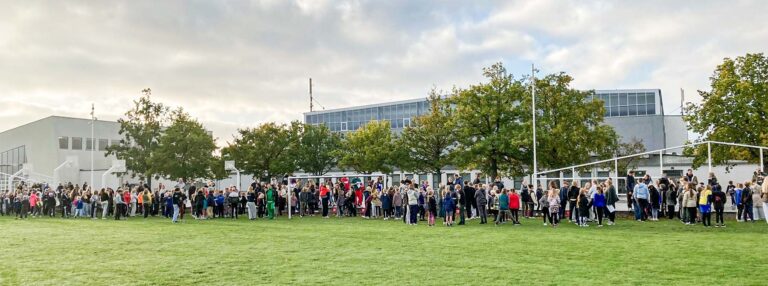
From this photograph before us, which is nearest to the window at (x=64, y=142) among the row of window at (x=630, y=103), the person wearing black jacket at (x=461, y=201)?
the person wearing black jacket at (x=461, y=201)

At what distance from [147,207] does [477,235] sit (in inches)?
737

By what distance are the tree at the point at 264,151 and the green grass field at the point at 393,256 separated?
31942mm

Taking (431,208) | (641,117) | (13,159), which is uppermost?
(641,117)

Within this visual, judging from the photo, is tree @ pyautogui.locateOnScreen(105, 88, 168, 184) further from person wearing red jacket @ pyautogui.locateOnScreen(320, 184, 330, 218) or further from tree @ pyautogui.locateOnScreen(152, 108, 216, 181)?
person wearing red jacket @ pyautogui.locateOnScreen(320, 184, 330, 218)

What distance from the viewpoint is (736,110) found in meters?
31.8

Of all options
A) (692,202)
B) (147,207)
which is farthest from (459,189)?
(147,207)

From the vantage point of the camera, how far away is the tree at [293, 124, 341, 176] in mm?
53688

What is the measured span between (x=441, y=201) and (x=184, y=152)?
2786 cm

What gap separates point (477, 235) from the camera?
59.6 feet

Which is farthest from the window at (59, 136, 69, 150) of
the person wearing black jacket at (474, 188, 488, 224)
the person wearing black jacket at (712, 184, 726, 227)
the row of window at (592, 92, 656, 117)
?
the person wearing black jacket at (712, 184, 726, 227)

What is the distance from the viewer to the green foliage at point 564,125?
34.9m

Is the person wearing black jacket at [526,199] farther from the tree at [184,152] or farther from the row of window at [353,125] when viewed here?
the row of window at [353,125]

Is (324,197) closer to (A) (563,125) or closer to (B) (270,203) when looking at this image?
(B) (270,203)

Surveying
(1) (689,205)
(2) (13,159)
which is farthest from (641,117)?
(2) (13,159)
